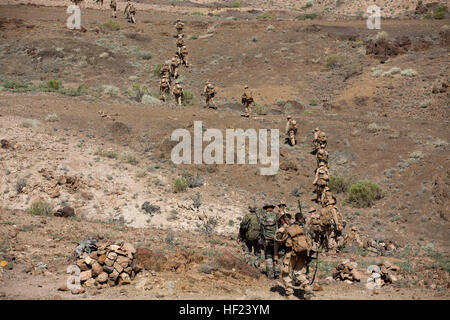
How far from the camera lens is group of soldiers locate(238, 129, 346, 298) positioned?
8617 mm

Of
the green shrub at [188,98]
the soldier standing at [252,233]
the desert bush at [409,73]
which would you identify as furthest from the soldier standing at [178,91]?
the desert bush at [409,73]

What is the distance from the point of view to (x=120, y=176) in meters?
17.1

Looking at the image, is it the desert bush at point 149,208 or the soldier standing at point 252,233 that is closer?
the soldier standing at point 252,233

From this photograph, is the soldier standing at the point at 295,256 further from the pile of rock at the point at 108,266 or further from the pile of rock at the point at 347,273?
the pile of rock at the point at 108,266

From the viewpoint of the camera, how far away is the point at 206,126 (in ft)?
72.4

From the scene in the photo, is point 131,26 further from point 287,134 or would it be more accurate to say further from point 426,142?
point 426,142

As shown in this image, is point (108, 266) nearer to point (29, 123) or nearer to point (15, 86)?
point (29, 123)

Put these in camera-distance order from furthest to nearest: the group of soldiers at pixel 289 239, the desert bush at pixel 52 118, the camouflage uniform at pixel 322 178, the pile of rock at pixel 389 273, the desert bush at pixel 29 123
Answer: the desert bush at pixel 52 118 < the desert bush at pixel 29 123 < the camouflage uniform at pixel 322 178 < the pile of rock at pixel 389 273 < the group of soldiers at pixel 289 239

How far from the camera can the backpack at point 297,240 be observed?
850cm

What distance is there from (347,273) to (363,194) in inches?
340

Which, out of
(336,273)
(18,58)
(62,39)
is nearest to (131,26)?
(62,39)

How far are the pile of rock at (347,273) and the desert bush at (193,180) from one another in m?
8.33

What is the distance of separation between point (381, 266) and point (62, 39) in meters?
36.8

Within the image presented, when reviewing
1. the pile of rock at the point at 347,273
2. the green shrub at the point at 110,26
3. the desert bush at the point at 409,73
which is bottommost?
the pile of rock at the point at 347,273
